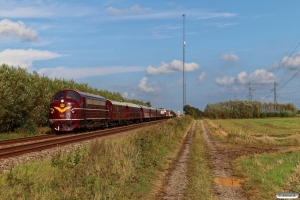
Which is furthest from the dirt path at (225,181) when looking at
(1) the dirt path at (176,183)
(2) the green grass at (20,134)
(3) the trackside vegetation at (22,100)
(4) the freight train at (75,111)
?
(3) the trackside vegetation at (22,100)

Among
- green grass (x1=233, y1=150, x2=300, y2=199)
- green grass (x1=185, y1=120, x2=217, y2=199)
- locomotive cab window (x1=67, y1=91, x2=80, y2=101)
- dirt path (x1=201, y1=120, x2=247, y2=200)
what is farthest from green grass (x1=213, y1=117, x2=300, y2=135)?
green grass (x1=185, y1=120, x2=217, y2=199)

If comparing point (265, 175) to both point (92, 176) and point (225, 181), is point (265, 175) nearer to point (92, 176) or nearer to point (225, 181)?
point (225, 181)

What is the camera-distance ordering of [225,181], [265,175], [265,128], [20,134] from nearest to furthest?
[225,181] < [265,175] < [20,134] < [265,128]

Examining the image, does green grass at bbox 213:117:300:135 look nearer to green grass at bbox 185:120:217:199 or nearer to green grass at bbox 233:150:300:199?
green grass at bbox 233:150:300:199

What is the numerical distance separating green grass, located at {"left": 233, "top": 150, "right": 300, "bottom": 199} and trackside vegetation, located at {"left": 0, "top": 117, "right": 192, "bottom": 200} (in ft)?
10.7

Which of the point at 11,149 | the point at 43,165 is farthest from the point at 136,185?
the point at 11,149

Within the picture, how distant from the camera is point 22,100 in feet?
110

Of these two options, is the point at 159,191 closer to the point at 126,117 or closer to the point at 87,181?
the point at 87,181

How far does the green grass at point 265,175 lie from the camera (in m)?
12.0

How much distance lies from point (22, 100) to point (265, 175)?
24740 millimetres

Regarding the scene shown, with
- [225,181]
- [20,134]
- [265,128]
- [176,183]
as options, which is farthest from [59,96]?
[265,128]

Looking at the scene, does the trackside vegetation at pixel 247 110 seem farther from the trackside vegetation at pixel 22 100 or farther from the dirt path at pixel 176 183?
the dirt path at pixel 176 183

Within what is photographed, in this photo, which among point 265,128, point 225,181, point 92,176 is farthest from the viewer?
point 265,128

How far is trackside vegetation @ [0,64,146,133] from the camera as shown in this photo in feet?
104
